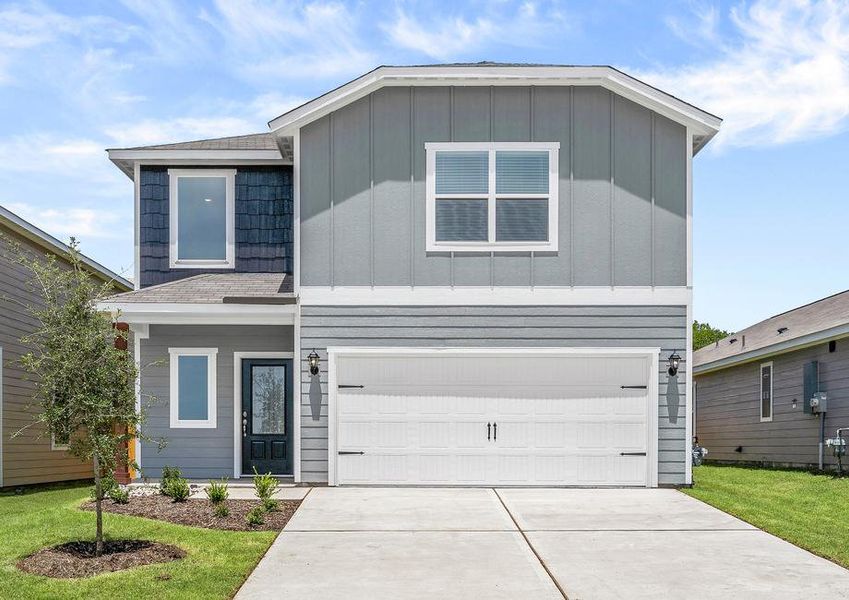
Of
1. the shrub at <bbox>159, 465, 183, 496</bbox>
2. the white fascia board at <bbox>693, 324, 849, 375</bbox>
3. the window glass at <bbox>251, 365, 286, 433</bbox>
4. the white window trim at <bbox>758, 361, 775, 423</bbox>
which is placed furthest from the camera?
the white window trim at <bbox>758, 361, 775, 423</bbox>

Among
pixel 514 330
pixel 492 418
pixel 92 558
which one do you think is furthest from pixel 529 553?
pixel 514 330

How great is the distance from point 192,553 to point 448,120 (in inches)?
297

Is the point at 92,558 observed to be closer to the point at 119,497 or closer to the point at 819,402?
the point at 119,497

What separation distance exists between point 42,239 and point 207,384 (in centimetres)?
463

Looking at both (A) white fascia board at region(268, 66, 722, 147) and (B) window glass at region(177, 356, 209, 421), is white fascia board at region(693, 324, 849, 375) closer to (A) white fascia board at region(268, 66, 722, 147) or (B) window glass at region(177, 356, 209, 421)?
(A) white fascia board at region(268, 66, 722, 147)

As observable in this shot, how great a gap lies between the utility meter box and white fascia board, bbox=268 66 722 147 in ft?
20.5

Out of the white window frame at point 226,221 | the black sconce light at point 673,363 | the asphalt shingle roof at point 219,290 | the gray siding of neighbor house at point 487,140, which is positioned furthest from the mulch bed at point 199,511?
the black sconce light at point 673,363

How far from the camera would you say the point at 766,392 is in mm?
19469

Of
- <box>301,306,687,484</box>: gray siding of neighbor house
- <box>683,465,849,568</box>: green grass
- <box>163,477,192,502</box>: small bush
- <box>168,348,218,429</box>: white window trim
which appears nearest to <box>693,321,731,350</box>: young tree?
<box>683,465,849,568</box>: green grass

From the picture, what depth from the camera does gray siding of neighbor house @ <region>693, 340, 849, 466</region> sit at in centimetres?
1627

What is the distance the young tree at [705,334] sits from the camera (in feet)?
150

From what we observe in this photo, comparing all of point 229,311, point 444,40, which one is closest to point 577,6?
point 444,40

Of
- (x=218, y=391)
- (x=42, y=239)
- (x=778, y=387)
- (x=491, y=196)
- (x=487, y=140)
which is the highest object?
(x=487, y=140)

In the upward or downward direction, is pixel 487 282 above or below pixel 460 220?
below
